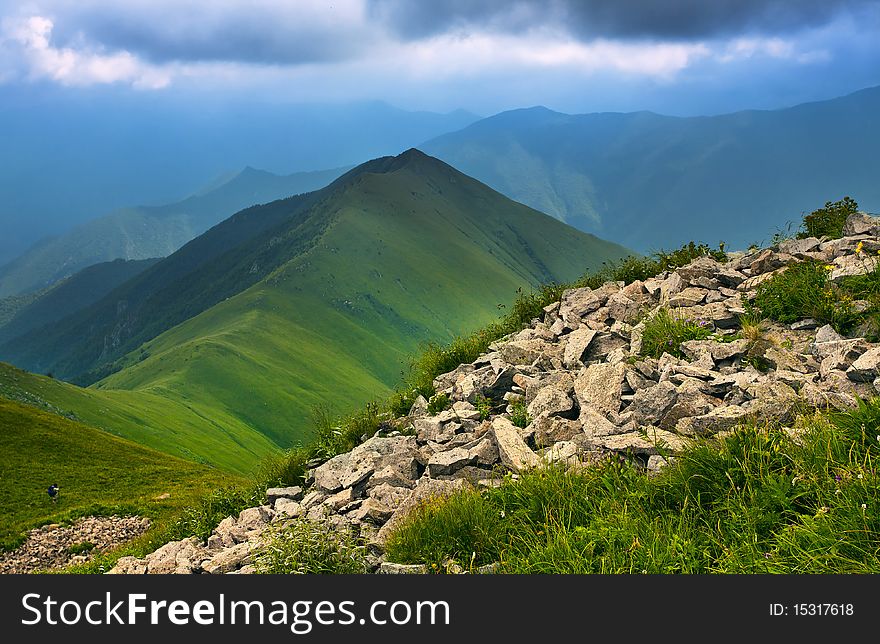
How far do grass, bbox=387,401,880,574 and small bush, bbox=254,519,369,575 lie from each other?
0.44m

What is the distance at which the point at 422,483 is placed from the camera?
894cm

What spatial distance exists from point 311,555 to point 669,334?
7.73m

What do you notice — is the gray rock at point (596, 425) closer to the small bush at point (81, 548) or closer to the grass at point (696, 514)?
the grass at point (696, 514)

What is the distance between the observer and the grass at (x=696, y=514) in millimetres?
5688

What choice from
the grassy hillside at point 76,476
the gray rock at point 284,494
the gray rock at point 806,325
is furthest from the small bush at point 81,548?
the gray rock at point 806,325

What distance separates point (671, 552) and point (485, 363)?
7737 mm

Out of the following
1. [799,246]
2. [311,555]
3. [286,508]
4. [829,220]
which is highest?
[829,220]

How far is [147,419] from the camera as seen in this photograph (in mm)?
97000

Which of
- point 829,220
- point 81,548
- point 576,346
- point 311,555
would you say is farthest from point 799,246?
point 81,548

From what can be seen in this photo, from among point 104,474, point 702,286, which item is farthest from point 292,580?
point 104,474

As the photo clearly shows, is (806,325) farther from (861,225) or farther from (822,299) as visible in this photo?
(861,225)

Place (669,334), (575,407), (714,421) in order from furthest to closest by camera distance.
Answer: (669,334) → (575,407) → (714,421)

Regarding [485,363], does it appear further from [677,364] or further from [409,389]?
[677,364]

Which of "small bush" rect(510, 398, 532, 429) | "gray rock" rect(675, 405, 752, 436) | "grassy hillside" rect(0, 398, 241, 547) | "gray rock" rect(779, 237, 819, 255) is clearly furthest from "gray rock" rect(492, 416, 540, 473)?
"grassy hillside" rect(0, 398, 241, 547)
